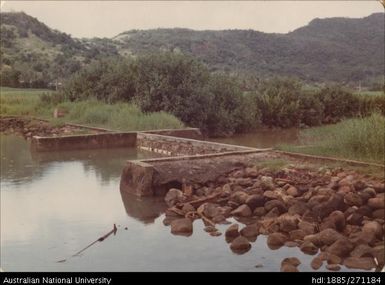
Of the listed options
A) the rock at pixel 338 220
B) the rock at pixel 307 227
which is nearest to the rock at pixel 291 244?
the rock at pixel 307 227

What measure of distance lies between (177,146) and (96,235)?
310 inches

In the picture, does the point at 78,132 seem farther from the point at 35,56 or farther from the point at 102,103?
the point at 35,56

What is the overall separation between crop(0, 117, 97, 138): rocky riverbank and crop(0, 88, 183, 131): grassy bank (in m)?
0.50

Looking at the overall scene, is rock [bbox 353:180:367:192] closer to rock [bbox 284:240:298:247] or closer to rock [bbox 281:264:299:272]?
rock [bbox 284:240:298:247]

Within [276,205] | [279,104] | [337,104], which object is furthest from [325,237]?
[337,104]

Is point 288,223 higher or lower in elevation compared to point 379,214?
lower

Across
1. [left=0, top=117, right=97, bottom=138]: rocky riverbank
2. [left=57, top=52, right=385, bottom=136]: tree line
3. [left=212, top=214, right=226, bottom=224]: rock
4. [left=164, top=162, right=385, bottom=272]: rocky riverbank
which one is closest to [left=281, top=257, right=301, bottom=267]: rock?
[left=164, top=162, right=385, bottom=272]: rocky riverbank

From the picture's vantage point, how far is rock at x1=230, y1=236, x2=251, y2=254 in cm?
848

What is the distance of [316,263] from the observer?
296 inches

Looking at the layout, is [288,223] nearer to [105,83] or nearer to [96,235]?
[96,235]

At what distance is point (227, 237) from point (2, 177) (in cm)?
797

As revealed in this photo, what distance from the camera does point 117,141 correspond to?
20125mm

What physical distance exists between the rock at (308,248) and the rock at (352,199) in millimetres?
1235
